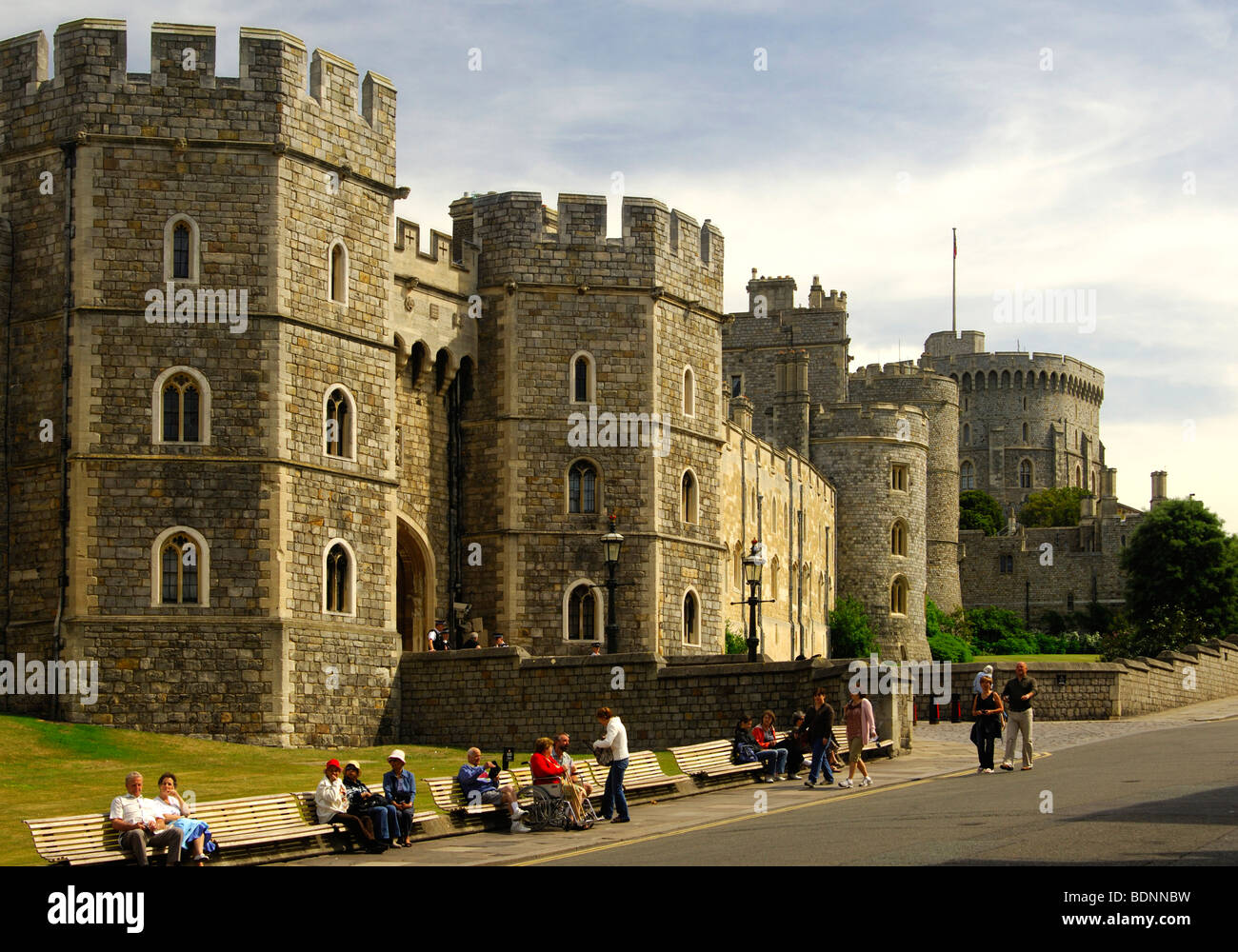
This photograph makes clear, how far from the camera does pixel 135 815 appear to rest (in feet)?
58.9

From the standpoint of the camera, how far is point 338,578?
33.7 m

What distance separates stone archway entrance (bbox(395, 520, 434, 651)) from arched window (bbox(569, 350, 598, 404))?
452cm

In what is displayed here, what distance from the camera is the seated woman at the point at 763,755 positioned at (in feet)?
87.3

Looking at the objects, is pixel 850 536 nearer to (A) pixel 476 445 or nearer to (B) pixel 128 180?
(A) pixel 476 445

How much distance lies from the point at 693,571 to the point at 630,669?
22.3 feet

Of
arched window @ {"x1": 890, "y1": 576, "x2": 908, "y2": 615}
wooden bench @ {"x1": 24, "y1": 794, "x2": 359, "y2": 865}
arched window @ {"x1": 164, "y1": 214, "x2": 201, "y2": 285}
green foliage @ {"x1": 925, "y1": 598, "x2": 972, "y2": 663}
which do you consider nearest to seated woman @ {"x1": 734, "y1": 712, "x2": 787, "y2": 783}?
wooden bench @ {"x1": 24, "y1": 794, "x2": 359, "y2": 865}

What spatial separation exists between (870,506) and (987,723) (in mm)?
41846

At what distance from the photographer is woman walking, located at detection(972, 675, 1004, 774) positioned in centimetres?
2531

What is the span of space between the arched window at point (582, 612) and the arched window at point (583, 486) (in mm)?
1572

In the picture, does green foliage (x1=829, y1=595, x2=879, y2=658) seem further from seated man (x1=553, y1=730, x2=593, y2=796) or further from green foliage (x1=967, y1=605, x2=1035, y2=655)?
seated man (x1=553, y1=730, x2=593, y2=796)

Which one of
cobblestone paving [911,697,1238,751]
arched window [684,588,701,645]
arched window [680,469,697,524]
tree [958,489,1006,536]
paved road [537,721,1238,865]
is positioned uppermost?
tree [958,489,1006,536]

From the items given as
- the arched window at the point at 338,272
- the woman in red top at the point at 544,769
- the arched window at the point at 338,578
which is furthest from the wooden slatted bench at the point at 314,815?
the arched window at the point at 338,272

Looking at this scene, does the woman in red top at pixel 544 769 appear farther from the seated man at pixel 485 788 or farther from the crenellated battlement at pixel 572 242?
the crenellated battlement at pixel 572 242

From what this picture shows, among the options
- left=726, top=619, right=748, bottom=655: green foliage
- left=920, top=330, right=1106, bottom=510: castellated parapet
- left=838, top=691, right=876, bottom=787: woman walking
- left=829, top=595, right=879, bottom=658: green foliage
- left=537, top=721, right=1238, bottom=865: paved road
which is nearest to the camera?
left=537, top=721, right=1238, bottom=865: paved road
